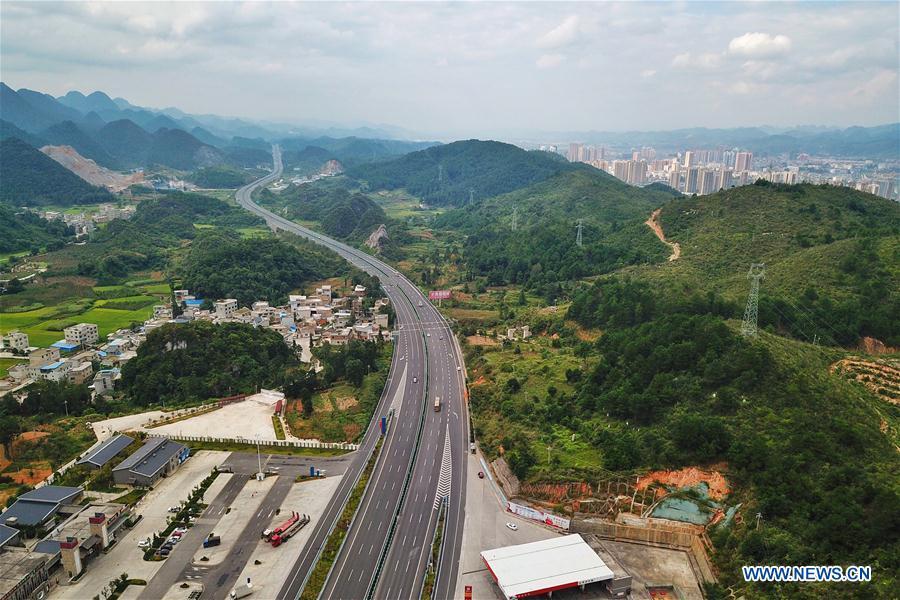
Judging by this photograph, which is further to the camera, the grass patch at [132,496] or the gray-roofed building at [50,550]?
the grass patch at [132,496]

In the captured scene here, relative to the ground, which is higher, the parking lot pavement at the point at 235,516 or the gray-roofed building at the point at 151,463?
the gray-roofed building at the point at 151,463

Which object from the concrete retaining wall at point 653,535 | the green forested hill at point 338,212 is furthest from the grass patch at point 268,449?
the green forested hill at point 338,212

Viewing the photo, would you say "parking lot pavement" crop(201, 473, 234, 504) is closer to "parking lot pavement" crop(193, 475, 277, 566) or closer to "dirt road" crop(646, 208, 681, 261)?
"parking lot pavement" crop(193, 475, 277, 566)

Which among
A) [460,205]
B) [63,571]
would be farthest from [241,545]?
[460,205]

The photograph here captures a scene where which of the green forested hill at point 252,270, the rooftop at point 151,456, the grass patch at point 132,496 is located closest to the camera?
the grass patch at point 132,496

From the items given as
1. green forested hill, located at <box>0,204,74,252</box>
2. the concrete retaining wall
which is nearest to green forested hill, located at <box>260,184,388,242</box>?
green forested hill, located at <box>0,204,74,252</box>

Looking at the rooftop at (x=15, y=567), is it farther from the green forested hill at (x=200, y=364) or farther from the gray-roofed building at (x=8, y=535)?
the green forested hill at (x=200, y=364)
